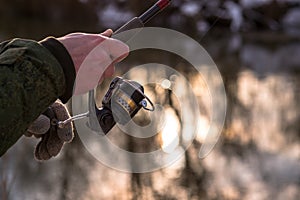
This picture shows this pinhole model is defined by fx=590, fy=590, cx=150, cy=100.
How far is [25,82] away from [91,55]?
176 millimetres

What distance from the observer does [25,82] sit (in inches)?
38.2

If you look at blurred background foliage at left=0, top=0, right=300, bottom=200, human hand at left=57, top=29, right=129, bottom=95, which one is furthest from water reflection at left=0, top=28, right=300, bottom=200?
human hand at left=57, top=29, right=129, bottom=95

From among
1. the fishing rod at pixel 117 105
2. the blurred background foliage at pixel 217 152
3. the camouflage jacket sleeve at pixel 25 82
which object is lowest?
the blurred background foliage at pixel 217 152

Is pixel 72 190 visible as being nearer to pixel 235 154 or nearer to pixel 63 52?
pixel 235 154

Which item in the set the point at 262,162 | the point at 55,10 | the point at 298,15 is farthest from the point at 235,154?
the point at 298,15

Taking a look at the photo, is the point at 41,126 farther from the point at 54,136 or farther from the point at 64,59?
the point at 64,59

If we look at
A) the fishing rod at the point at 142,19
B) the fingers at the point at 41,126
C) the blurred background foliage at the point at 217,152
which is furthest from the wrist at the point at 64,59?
the blurred background foliage at the point at 217,152

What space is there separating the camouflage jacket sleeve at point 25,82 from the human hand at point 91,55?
0.05 m

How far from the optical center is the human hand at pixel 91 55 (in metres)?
1.09

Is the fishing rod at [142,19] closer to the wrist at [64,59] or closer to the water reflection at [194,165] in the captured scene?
the wrist at [64,59]

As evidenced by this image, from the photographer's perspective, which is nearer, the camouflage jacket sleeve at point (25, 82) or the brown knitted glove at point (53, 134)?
the camouflage jacket sleeve at point (25, 82)

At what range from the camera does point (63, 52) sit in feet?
3.46

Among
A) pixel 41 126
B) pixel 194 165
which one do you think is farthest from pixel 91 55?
pixel 194 165

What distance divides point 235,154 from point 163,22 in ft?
22.4
